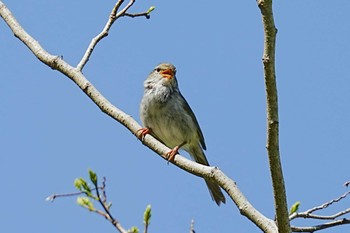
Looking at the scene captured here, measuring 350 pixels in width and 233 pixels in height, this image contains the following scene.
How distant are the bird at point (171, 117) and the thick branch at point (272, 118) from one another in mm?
3870

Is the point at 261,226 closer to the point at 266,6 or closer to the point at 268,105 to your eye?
the point at 268,105

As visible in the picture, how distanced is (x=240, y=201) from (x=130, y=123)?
50.2 inches

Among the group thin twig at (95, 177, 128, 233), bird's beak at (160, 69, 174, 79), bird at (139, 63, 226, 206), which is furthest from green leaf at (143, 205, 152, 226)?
bird's beak at (160, 69, 174, 79)

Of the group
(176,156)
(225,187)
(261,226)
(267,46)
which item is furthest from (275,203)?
(176,156)

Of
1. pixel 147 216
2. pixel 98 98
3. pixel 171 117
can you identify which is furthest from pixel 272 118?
pixel 171 117

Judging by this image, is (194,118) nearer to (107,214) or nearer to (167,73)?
(167,73)

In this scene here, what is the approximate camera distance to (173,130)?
780 centimetres

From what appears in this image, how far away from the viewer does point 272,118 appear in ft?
11.6

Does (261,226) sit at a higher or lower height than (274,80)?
lower

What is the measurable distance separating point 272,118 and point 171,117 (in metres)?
4.32

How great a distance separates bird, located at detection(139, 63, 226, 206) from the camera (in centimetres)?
769

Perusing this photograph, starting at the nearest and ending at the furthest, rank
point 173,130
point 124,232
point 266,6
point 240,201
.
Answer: point 124,232 < point 266,6 < point 240,201 < point 173,130

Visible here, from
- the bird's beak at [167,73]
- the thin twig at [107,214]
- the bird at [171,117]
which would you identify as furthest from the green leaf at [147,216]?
the bird's beak at [167,73]

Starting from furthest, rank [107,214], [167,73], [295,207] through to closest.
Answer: [167,73] → [295,207] → [107,214]
